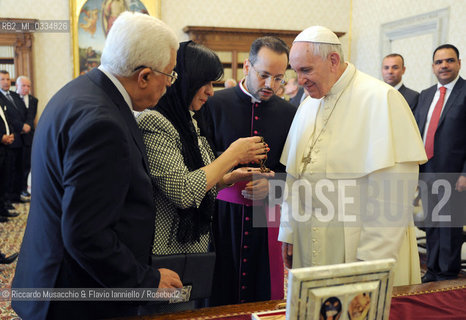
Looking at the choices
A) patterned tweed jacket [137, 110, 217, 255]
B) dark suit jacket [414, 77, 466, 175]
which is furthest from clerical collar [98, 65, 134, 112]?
dark suit jacket [414, 77, 466, 175]

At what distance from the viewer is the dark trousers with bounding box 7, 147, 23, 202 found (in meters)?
7.28

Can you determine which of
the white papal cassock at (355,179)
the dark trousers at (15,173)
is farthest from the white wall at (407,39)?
the dark trousers at (15,173)

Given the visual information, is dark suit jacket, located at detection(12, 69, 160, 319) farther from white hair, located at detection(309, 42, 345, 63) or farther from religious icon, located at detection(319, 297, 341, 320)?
white hair, located at detection(309, 42, 345, 63)

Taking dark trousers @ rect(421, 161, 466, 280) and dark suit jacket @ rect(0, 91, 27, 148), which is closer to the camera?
dark trousers @ rect(421, 161, 466, 280)

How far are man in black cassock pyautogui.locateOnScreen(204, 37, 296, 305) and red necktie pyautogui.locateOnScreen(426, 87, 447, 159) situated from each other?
231 cm

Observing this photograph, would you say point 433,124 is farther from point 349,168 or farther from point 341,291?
point 341,291

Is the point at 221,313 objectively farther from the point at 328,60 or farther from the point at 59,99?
the point at 328,60

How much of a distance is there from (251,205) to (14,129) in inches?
255

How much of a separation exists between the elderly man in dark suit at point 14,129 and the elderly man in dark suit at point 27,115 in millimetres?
143

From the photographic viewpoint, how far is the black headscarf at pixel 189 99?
5.74ft

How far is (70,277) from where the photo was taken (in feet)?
4.33

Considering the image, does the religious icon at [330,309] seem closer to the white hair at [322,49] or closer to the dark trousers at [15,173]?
the white hair at [322,49]

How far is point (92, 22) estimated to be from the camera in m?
8.76

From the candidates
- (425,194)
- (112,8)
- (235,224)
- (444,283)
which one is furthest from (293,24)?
(444,283)
